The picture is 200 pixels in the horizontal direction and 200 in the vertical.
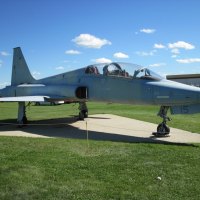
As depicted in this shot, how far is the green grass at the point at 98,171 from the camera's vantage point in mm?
5438

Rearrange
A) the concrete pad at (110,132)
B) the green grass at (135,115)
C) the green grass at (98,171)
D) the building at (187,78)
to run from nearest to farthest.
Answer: the green grass at (98,171), the concrete pad at (110,132), the green grass at (135,115), the building at (187,78)

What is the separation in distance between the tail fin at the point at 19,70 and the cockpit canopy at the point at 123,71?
6074mm

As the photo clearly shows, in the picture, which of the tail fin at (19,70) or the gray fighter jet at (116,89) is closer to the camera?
the gray fighter jet at (116,89)

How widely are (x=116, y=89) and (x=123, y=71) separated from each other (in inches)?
28.7

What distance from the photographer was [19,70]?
19.2 metres

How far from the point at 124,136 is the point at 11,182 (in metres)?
6.35

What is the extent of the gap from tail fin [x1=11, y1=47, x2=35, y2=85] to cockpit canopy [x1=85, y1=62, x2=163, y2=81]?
6074mm

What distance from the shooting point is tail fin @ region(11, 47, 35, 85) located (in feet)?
62.6

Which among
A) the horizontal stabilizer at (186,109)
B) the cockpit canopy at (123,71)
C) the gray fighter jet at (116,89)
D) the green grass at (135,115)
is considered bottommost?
the green grass at (135,115)

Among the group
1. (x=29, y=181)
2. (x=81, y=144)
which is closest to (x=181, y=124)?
(x=81, y=144)

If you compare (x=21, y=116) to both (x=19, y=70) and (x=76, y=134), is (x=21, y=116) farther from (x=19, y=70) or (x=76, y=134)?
(x=19, y=70)

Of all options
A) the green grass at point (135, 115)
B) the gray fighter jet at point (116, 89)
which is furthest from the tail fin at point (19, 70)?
the green grass at point (135, 115)

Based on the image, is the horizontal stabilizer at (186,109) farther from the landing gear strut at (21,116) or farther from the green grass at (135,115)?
the landing gear strut at (21,116)

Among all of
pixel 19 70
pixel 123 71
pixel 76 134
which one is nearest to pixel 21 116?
pixel 76 134
